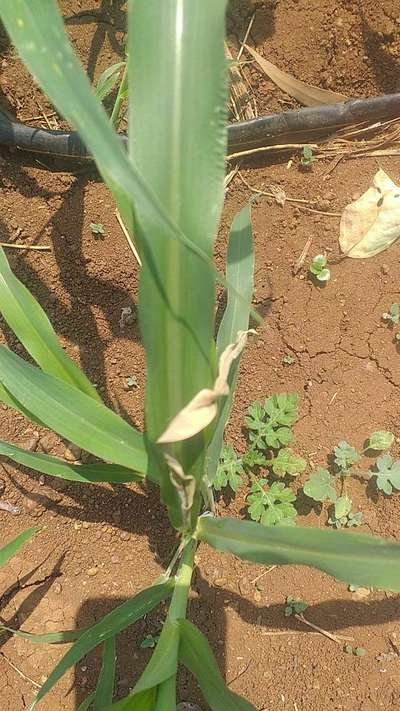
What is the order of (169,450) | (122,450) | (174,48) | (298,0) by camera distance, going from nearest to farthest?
(174,48)
(169,450)
(122,450)
(298,0)

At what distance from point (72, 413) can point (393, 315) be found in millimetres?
836

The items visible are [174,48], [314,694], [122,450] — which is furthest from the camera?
[314,694]

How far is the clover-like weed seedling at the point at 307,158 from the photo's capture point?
149 centimetres

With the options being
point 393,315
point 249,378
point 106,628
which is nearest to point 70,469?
point 106,628

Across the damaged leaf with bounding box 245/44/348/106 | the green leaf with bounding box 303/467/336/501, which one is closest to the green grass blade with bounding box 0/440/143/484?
the green leaf with bounding box 303/467/336/501

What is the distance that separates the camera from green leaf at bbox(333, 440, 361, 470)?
4.14ft

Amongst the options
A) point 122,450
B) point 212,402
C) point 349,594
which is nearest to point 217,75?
point 212,402

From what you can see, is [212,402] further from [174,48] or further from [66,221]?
[66,221]

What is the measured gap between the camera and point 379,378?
1362mm

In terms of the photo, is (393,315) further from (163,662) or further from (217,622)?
(163,662)

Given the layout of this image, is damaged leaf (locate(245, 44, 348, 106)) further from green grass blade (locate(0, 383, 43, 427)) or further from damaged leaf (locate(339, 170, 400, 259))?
green grass blade (locate(0, 383, 43, 427))

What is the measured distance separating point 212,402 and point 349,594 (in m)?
0.75

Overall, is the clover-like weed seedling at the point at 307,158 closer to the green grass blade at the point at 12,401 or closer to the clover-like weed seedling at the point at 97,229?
the clover-like weed seedling at the point at 97,229

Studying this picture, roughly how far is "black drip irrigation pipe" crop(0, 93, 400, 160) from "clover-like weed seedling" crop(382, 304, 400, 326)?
52cm
